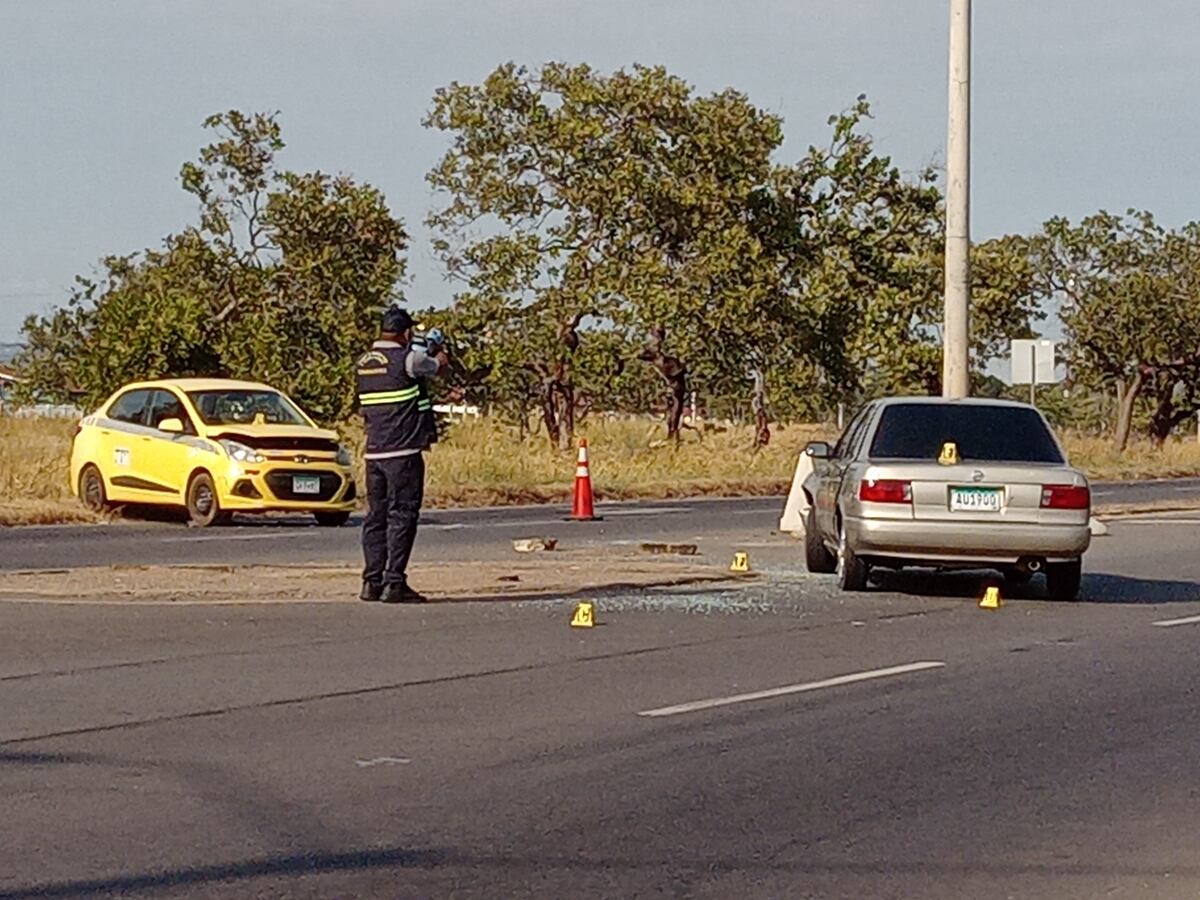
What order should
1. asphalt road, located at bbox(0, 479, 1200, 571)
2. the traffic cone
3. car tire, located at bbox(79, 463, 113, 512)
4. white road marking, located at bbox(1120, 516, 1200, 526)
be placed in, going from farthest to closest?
white road marking, located at bbox(1120, 516, 1200, 526), the traffic cone, car tire, located at bbox(79, 463, 113, 512), asphalt road, located at bbox(0, 479, 1200, 571)

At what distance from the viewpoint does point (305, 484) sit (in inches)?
936

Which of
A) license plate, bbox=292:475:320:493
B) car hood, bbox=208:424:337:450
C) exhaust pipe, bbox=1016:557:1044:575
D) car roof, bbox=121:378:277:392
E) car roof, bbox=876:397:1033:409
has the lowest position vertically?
exhaust pipe, bbox=1016:557:1044:575

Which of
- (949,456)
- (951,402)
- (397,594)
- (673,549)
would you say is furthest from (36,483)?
(949,456)

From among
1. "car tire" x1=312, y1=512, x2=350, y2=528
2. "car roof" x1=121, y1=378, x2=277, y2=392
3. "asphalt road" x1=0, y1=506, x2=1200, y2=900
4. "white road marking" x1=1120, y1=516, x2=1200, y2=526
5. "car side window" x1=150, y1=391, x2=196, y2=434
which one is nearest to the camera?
"asphalt road" x1=0, y1=506, x2=1200, y2=900

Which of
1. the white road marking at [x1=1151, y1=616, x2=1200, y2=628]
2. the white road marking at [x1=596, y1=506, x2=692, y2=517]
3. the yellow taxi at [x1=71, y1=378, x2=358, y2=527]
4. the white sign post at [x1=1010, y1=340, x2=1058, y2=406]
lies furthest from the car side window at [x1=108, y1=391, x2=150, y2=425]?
the white sign post at [x1=1010, y1=340, x2=1058, y2=406]

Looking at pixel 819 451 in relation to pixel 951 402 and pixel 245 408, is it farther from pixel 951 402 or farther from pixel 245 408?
pixel 245 408

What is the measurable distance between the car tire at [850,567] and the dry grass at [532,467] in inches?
450

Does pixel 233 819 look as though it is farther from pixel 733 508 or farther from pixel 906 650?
pixel 733 508

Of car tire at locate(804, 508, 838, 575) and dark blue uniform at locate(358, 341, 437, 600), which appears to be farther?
car tire at locate(804, 508, 838, 575)

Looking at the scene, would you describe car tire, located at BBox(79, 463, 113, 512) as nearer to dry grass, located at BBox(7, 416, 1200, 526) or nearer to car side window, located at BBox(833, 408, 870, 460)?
dry grass, located at BBox(7, 416, 1200, 526)

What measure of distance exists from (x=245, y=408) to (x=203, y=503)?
141cm

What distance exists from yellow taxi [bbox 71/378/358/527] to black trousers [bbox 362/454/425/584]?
8798 mm

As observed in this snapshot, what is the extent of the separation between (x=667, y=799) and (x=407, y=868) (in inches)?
58.3

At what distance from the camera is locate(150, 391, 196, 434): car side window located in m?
24.3
